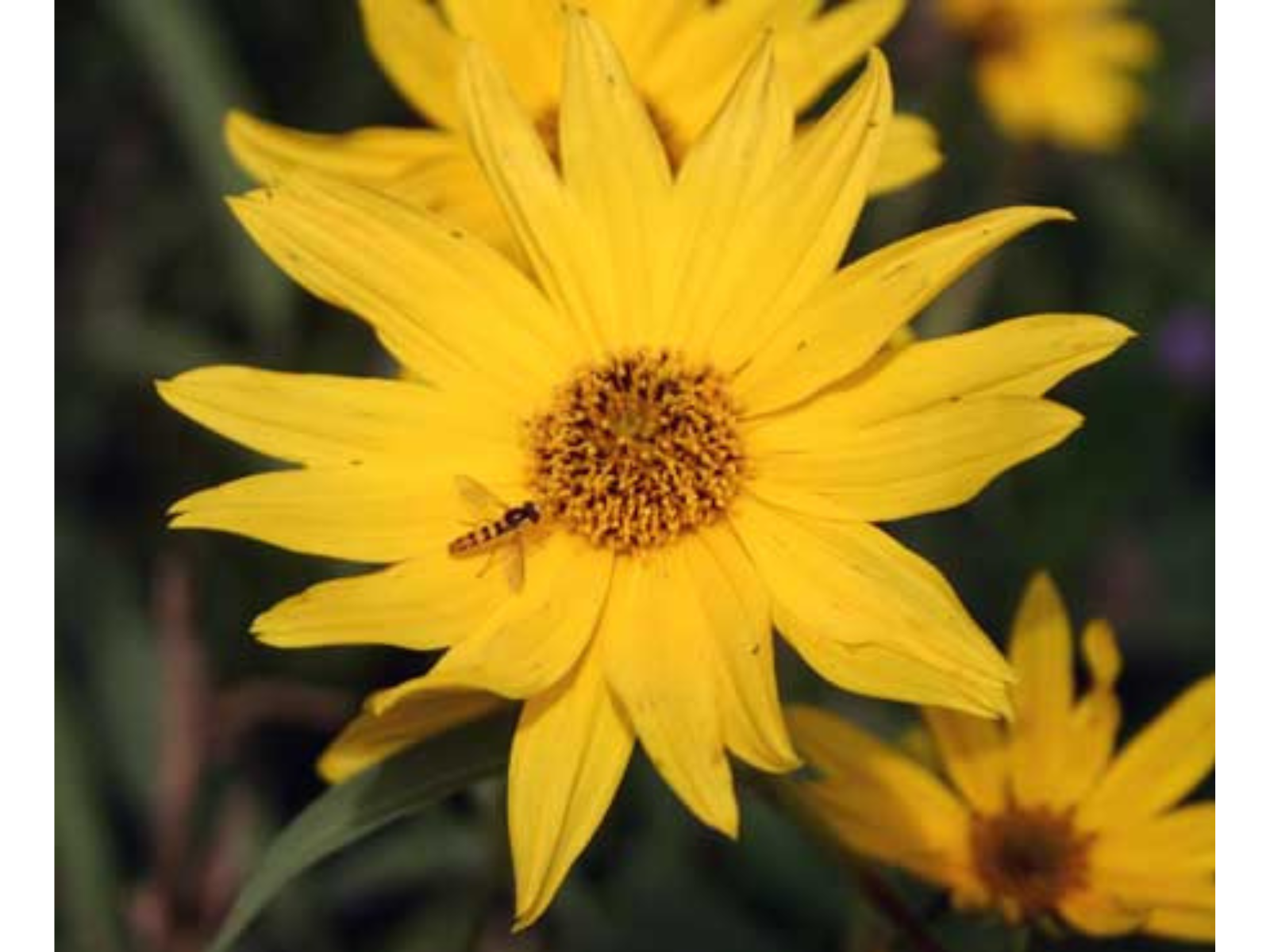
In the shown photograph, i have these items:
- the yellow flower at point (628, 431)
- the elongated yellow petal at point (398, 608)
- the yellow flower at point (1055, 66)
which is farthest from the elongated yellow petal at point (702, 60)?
the yellow flower at point (1055, 66)

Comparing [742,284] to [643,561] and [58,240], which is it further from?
[58,240]

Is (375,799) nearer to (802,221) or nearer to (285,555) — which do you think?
(802,221)

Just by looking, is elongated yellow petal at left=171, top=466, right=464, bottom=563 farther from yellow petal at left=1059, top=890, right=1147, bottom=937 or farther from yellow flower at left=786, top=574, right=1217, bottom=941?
yellow petal at left=1059, top=890, right=1147, bottom=937

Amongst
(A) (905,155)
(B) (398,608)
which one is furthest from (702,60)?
(B) (398,608)

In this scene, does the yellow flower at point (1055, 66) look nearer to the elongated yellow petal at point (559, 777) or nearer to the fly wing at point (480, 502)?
the fly wing at point (480, 502)
